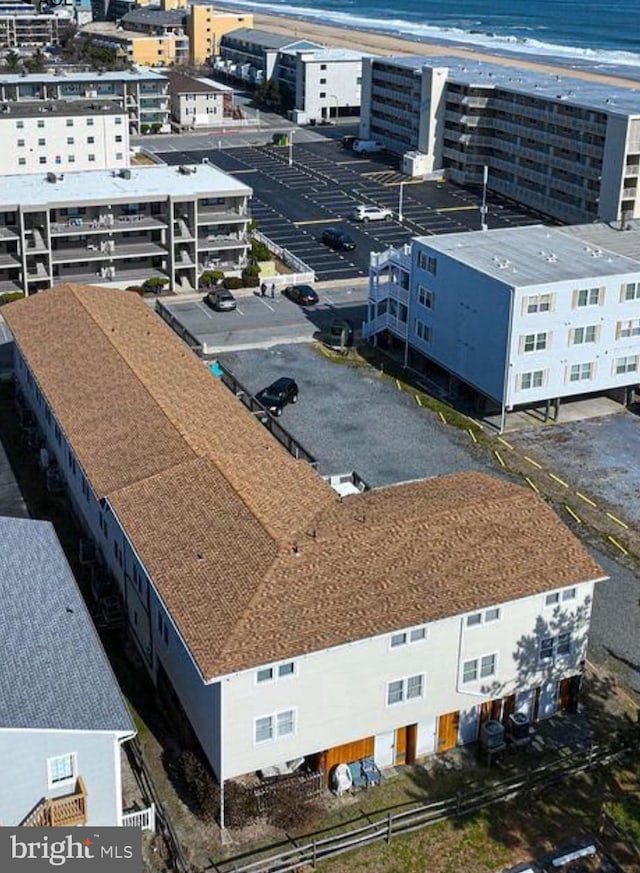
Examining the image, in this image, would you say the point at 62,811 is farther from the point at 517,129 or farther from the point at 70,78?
the point at 70,78

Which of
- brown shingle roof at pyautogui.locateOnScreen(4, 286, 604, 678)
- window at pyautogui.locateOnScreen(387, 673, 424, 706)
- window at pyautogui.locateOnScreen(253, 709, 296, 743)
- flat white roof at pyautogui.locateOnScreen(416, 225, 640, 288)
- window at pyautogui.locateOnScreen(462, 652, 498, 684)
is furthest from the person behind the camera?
flat white roof at pyautogui.locateOnScreen(416, 225, 640, 288)

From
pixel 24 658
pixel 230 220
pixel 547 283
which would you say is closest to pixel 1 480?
pixel 24 658

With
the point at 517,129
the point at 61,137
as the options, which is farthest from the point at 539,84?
the point at 61,137

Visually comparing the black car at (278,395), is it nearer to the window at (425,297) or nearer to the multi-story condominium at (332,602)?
the window at (425,297)

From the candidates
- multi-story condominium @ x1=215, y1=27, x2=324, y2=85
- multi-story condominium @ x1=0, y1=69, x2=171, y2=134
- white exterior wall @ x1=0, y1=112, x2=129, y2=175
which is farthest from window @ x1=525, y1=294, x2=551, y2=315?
multi-story condominium @ x1=215, y1=27, x2=324, y2=85

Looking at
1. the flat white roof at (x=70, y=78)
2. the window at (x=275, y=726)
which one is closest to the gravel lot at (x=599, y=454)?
the window at (x=275, y=726)

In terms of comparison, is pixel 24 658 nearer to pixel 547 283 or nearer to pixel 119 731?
pixel 119 731

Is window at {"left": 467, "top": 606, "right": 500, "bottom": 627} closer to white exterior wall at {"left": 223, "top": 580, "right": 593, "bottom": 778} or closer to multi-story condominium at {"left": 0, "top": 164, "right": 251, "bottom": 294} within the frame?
white exterior wall at {"left": 223, "top": 580, "right": 593, "bottom": 778}
